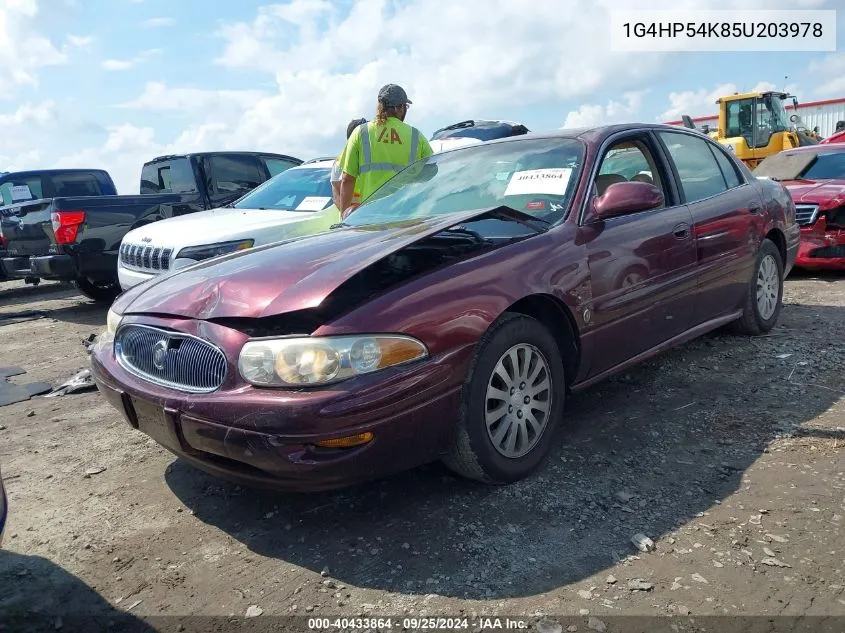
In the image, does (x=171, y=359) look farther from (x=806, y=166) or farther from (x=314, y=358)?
(x=806, y=166)

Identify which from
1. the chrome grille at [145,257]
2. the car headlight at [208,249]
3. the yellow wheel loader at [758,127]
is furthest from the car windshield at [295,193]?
the yellow wheel loader at [758,127]

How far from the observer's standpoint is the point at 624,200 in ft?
10.8

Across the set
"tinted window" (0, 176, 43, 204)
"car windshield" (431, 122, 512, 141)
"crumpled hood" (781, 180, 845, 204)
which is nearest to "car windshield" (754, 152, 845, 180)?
"crumpled hood" (781, 180, 845, 204)

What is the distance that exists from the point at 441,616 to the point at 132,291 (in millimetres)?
2140

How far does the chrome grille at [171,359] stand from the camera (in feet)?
8.13

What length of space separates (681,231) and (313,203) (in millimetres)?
3617

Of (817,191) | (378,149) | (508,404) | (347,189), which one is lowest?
(508,404)

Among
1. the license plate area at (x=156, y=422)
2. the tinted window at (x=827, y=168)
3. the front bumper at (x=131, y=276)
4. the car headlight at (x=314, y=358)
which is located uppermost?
the tinted window at (x=827, y=168)

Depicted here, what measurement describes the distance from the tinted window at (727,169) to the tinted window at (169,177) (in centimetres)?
597

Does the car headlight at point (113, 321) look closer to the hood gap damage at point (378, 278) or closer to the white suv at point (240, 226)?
the hood gap damage at point (378, 278)

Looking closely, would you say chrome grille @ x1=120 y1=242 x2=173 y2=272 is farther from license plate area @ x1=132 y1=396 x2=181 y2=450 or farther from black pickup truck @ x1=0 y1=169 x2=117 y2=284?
license plate area @ x1=132 y1=396 x2=181 y2=450

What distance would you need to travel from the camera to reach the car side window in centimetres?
372

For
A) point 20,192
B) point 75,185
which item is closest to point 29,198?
point 20,192

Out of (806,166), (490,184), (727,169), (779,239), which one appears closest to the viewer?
(490,184)
